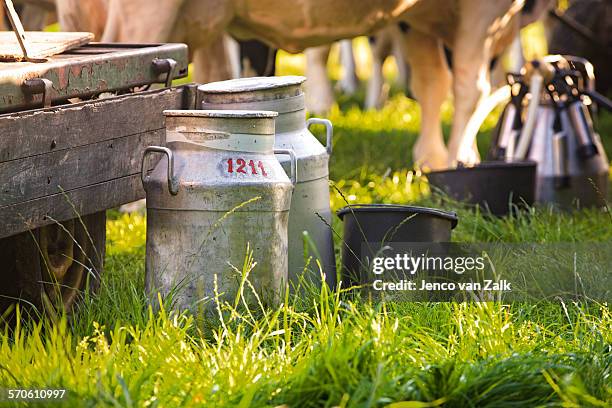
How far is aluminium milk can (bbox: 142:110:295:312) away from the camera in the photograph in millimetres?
3562

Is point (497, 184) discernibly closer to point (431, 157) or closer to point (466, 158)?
point (466, 158)

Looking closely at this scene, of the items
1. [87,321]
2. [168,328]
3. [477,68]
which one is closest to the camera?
[168,328]

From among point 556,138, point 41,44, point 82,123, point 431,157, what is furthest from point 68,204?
point 431,157

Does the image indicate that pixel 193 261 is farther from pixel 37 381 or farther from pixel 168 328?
pixel 37 381

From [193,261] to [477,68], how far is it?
451 cm

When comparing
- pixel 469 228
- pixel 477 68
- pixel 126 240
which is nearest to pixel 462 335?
pixel 469 228

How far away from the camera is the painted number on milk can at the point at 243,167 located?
11.7 ft

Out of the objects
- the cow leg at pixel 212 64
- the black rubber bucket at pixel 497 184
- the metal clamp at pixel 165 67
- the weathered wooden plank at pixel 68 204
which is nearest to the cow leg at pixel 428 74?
the cow leg at pixel 212 64

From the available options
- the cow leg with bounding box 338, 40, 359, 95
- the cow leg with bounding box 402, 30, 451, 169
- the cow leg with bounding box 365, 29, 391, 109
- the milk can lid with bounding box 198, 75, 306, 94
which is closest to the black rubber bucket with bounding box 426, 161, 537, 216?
the milk can lid with bounding box 198, 75, 306, 94

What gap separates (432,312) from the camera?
3656 mm

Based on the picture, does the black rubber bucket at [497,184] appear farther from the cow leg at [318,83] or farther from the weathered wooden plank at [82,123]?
the cow leg at [318,83]

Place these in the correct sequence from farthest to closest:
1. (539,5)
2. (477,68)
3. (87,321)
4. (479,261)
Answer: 1. (539,5)
2. (477,68)
3. (479,261)
4. (87,321)

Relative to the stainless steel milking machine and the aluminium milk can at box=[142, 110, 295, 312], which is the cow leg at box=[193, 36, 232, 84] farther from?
the aluminium milk can at box=[142, 110, 295, 312]

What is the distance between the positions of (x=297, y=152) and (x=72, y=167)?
857mm
